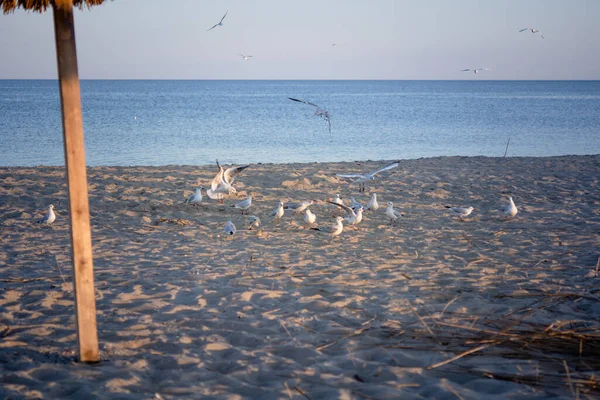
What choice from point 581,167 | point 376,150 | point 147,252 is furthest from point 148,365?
point 376,150

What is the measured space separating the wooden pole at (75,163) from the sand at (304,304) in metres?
0.50

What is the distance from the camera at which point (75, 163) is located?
3553mm

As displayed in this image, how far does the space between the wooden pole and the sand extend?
503 millimetres

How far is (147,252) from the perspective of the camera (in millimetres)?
7125

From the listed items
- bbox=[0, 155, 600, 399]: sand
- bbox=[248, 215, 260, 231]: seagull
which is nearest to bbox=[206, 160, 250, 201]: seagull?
bbox=[0, 155, 600, 399]: sand

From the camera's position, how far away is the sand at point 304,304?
366cm

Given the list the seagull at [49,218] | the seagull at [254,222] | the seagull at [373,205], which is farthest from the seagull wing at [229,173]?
the seagull at [49,218]

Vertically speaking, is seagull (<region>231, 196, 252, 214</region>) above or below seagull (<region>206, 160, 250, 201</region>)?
below

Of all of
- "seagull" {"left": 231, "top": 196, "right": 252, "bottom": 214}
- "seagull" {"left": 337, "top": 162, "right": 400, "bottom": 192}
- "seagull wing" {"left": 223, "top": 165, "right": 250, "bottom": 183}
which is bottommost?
"seagull" {"left": 231, "top": 196, "right": 252, "bottom": 214}

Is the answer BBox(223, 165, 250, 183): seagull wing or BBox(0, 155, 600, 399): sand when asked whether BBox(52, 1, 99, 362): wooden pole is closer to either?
BBox(0, 155, 600, 399): sand

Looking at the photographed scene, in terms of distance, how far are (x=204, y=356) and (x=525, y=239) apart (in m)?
5.50

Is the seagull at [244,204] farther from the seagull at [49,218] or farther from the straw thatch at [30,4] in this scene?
the straw thatch at [30,4]

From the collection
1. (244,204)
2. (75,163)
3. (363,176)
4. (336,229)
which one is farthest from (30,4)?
(363,176)

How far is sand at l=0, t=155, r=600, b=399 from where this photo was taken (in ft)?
12.0
